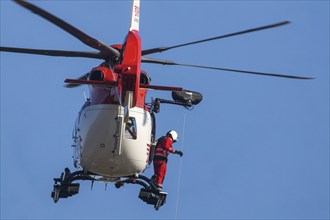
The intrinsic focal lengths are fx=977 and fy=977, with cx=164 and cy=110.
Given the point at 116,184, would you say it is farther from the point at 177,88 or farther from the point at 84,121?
the point at 177,88

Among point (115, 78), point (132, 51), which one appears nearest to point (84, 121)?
point (115, 78)

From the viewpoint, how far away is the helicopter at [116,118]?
23359 millimetres

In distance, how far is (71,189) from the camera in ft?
86.7

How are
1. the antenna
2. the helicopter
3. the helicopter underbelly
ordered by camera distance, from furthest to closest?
1. the antenna
2. the helicopter underbelly
3. the helicopter

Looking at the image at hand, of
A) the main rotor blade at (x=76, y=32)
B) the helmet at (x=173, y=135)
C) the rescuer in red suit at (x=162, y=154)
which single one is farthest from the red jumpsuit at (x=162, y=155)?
the main rotor blade at (x=76, y=32)

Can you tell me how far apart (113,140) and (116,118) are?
0.55 meters

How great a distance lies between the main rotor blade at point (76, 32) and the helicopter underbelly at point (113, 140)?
1461 millimetres

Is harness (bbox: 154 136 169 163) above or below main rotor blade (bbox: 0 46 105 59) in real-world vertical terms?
below

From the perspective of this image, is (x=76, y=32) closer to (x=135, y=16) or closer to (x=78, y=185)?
(x=135, y=16)

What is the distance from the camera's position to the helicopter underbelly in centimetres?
2427

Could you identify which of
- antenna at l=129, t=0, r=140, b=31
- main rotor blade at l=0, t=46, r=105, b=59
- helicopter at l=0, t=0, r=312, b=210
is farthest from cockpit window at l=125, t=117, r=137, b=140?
antenna at l=129, t=0, r=140, b=31

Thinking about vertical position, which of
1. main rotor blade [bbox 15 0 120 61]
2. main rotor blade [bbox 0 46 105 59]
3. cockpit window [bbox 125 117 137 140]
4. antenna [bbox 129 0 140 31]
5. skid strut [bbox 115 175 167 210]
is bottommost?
skid strut [bbox 115 175 167 210]

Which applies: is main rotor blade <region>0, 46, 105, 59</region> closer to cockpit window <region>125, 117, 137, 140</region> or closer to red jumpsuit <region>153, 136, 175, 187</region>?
cockpit window <region>125, 117, 137, 140</region>

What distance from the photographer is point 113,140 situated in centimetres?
2423
